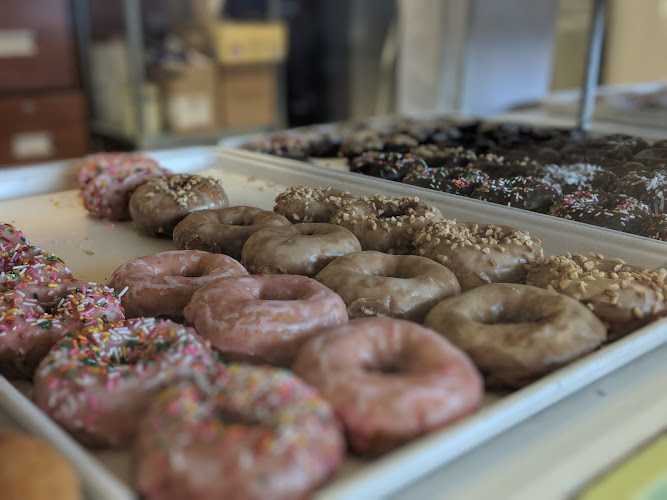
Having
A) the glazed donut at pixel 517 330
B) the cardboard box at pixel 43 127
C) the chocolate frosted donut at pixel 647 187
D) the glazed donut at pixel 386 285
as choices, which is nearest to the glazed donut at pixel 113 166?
the glazed donut at pixel 386 285

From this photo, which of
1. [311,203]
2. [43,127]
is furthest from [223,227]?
[43,127]

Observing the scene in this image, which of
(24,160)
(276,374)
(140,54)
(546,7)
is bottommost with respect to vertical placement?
(24,160)

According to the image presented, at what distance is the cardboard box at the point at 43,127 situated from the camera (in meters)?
4.12

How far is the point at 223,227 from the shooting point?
156 cm

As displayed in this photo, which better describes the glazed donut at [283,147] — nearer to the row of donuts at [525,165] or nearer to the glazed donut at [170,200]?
the row of donuts at [525,165]

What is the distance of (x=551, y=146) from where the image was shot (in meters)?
2.32

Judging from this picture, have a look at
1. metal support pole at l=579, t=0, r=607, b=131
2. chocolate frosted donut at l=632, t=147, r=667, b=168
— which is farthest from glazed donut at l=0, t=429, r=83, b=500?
metal support pole at l=579, t=0, r=607, b=131

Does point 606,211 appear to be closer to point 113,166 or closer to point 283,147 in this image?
point 283,147

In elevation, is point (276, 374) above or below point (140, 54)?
below

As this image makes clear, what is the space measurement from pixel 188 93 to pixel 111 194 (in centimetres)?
262

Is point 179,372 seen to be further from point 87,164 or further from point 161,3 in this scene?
point 161,3

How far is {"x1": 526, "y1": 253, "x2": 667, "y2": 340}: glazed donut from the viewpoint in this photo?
3.59ft

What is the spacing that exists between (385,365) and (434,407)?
14 centimetres

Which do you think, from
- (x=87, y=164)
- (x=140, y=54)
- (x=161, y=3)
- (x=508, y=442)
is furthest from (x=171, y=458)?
(x=161, y=3)
